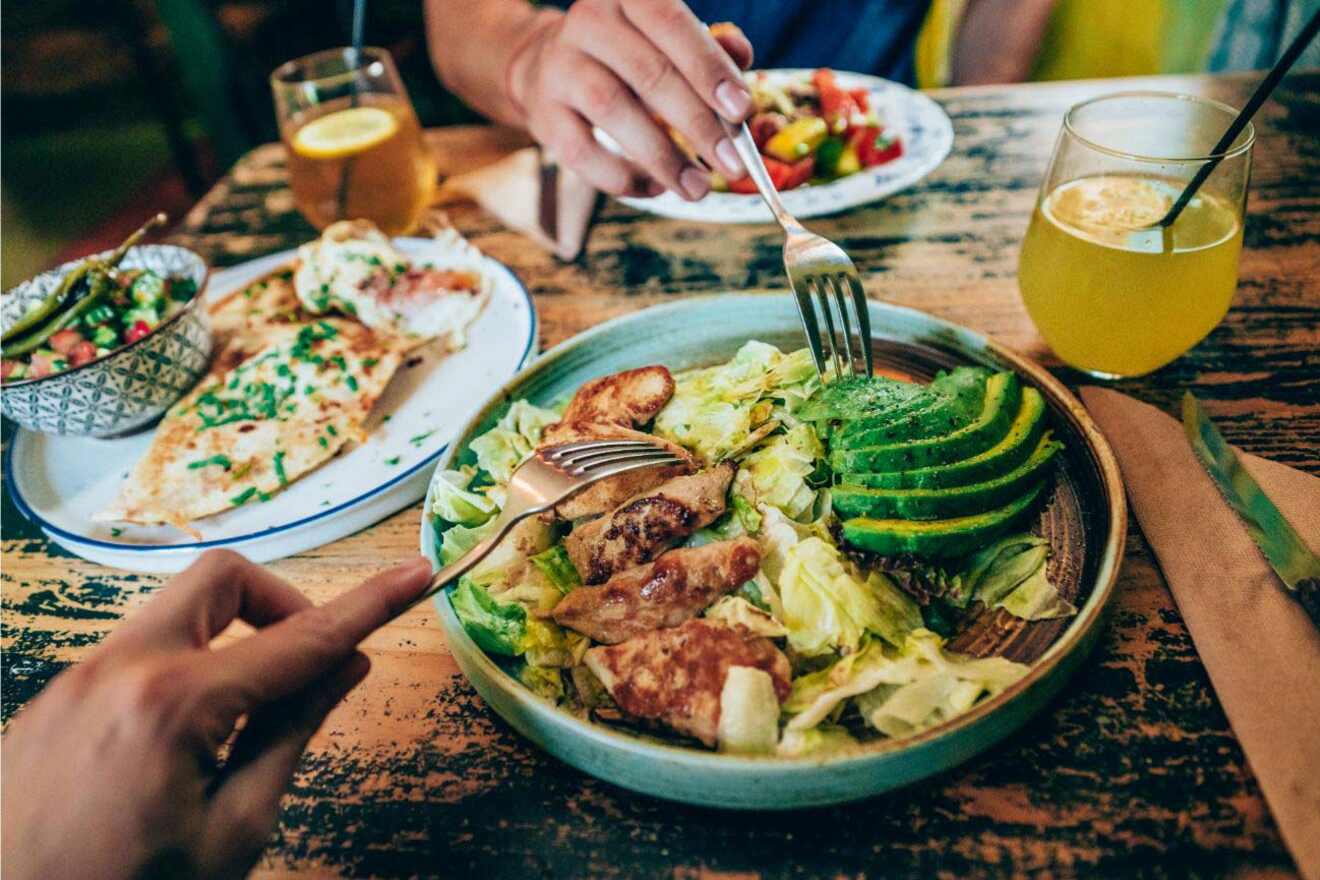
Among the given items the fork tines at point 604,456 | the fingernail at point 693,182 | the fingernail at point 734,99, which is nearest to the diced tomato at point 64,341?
the fork tines at point 604,456

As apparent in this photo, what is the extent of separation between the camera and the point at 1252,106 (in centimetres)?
132

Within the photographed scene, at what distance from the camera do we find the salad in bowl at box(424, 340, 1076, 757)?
1197 mm

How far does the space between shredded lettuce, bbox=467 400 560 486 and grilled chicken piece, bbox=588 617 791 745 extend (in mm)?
520

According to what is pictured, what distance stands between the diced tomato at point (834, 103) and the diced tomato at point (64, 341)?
2.46 metres

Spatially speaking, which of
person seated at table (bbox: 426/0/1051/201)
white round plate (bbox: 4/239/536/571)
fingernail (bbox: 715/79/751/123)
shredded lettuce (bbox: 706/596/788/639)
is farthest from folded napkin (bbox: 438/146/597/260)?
shredded lettuce (bbox: 706/596/788/639)

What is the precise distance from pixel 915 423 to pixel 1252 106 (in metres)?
0.75

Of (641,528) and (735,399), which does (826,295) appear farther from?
(641,528)

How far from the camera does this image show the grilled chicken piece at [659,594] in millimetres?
1329

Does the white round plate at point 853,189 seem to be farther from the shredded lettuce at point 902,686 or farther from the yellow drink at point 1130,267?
the shredded lettuce at point 902,686

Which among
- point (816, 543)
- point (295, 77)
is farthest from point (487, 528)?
point (295, 77)

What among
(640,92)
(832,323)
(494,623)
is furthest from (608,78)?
(494,623)

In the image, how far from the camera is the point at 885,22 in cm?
391

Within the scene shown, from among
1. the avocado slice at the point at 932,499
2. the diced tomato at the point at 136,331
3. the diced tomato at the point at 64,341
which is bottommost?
the avocado slice at the point at 932,499

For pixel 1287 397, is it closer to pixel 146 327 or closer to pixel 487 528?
pixel 487 528
